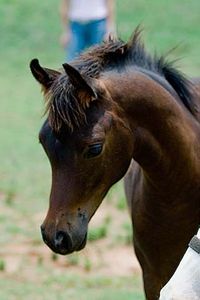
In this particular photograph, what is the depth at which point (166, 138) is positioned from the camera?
5684 millimetres

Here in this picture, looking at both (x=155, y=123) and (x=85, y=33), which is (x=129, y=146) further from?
(x=85, y=33)

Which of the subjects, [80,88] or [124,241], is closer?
[80,88]

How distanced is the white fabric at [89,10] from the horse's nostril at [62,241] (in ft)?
22.5

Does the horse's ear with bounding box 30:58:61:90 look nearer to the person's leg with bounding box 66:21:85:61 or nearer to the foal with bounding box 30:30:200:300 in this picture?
the foal with bounding box 30:30:200:300

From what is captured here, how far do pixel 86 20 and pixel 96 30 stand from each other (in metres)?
0.16

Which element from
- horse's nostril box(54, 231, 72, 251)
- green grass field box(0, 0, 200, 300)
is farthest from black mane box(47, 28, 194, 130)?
horse's nostril box(54, 231, 72, 251)

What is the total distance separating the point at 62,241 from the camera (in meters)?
5.21

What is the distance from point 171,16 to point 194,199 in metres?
15.4

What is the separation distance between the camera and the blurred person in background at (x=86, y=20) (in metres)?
11.8

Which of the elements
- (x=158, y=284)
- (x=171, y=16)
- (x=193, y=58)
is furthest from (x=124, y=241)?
(x=171, y=16)

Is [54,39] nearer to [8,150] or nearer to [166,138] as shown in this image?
[8,150]

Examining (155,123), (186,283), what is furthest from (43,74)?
(186,283)

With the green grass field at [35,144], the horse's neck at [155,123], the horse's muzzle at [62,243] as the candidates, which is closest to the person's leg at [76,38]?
the green grass field at [35,144]

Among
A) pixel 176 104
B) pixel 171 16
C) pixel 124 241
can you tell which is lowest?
pixel 171 16
